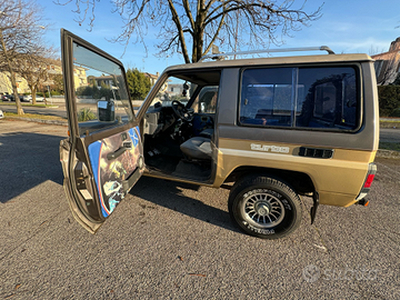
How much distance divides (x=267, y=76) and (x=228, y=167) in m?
1.15

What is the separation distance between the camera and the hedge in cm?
1531

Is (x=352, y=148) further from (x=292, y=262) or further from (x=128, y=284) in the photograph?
(x=128, y=284)

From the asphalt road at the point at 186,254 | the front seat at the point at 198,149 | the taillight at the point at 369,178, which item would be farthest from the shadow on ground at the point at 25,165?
the taillight at the point at 369,178

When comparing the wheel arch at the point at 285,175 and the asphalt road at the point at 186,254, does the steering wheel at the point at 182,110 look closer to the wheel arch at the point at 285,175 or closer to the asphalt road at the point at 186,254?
the asphalt road at the point at 186,254

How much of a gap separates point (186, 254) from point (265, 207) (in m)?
1.07

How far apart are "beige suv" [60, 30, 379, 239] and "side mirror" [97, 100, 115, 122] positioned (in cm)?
1

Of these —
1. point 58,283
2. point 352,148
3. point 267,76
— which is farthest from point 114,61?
point 352,148

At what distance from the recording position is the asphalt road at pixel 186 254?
171cm

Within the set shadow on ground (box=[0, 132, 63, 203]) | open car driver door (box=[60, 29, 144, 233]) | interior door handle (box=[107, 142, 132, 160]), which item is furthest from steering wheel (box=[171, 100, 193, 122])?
shadow on ground (box=[0, 132, 63, 203])

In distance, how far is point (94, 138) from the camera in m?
1.87

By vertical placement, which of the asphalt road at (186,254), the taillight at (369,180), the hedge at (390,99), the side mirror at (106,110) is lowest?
the asphalt road at (186,254)

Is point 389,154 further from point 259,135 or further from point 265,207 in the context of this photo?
point 259,135

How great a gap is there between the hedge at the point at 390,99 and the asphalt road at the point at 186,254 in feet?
57.6

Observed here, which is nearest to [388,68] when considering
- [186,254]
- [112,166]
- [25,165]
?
[186,254]
